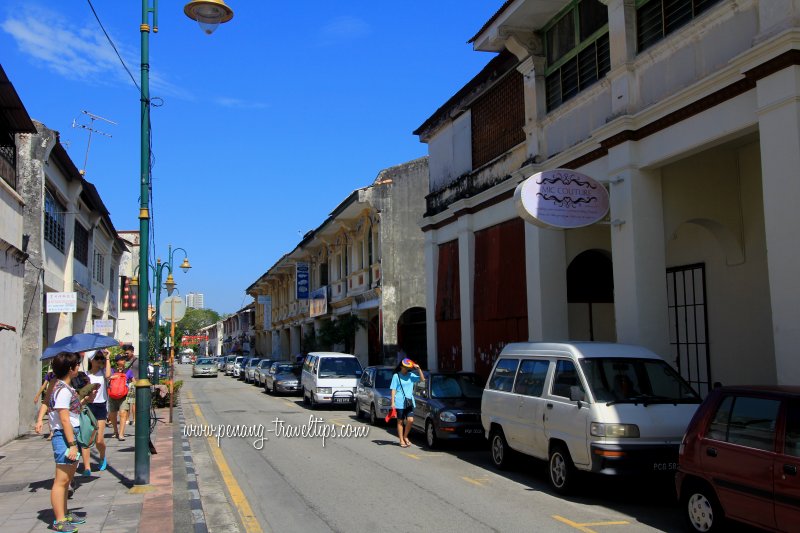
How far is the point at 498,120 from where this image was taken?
1884cm

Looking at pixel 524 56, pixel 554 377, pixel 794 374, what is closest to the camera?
pixel 794 374

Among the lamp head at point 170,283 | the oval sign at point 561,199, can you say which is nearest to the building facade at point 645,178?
the oval sign at point 561,199

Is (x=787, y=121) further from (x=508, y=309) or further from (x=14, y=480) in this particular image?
(x=14, y=480)

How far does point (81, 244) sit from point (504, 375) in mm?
20357

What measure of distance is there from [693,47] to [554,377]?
5.81m

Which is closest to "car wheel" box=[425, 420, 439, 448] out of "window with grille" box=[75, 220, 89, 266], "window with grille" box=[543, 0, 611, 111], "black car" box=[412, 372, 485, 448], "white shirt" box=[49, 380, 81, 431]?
"black car" box=[412, 372, 485, 448]

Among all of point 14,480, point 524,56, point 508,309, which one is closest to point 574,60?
point 524,56

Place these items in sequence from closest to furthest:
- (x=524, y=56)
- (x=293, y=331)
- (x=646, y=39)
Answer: (x=646, y=39) < (x=524, y=56) < (x=293, y=331)

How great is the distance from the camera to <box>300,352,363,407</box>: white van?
78.6 feet

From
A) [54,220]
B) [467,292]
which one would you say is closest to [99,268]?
[54,220]

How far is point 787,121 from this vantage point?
938cm

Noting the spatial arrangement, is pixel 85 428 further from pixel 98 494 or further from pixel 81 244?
pixel 81 244

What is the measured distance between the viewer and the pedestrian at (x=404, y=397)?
14445mm

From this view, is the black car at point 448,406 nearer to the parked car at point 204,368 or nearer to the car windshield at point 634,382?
the car windshield at point 634,382
